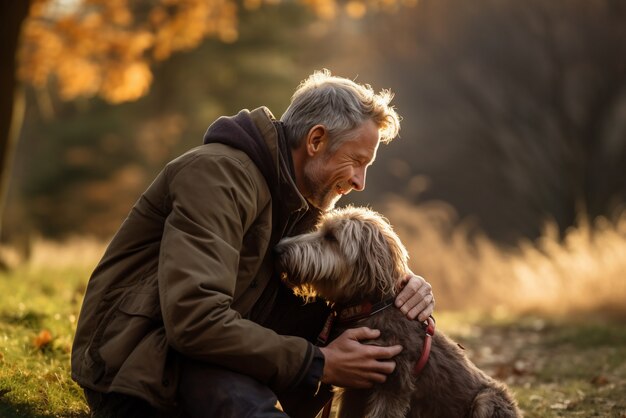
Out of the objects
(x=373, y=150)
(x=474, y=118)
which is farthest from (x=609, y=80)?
(x=373, y=150)

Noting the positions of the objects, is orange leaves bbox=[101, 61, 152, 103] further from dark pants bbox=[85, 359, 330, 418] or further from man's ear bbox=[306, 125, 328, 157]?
dark pants bbox=[85, 359, 330, 418]

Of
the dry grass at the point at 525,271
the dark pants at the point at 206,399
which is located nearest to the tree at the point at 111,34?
the dry grass at the point at 525,271

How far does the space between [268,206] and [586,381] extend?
12.8ft

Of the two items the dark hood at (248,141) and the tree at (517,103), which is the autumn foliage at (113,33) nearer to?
the tree at (517,103)

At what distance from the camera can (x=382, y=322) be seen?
394 centimetres

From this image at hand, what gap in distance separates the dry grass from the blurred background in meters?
0.05

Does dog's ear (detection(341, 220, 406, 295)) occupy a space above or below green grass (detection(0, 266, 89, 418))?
above

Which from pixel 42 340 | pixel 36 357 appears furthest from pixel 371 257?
pixel 42 340

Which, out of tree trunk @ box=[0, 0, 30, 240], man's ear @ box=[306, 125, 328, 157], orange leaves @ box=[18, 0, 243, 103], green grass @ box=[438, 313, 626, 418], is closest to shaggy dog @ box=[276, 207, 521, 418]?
man's ear @ box=[306, 125, 328, 157]

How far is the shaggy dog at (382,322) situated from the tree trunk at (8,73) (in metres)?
7.46

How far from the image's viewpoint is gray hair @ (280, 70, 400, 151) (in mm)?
4055

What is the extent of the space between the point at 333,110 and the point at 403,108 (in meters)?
23.9

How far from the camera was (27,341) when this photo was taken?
5145mm

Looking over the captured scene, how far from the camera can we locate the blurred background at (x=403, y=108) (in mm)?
13648
